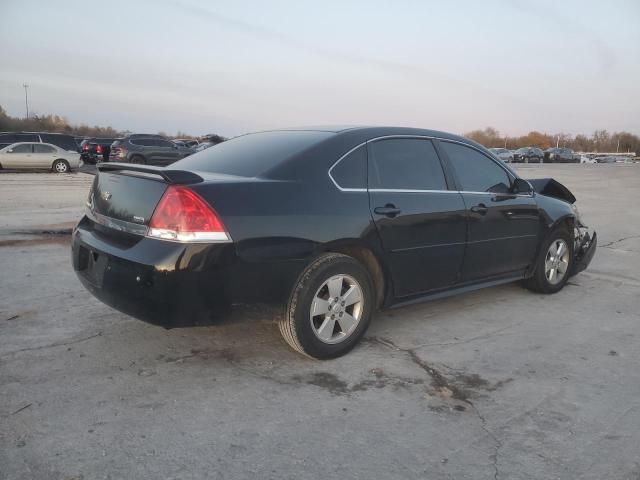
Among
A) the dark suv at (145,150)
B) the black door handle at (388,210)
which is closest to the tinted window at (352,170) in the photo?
the black door handle at (388,210)

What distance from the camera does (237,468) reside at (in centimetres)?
245

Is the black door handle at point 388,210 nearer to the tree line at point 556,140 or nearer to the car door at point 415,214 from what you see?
the car door at point 415,214

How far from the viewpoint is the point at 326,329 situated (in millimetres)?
3621

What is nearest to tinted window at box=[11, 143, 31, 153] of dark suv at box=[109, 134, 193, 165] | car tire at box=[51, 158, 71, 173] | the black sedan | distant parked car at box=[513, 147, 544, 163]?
car tire at box=[51, 158, 71, 173]

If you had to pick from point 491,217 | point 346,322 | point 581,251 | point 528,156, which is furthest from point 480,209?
point 528,156

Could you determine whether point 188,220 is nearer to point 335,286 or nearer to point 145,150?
point 335,286

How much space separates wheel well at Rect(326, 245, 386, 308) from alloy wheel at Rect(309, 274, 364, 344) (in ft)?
0.61

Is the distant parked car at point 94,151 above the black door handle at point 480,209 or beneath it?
above

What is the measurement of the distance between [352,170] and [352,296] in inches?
34.2

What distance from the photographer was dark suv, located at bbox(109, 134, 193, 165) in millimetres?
24608

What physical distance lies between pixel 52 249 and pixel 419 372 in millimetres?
5095

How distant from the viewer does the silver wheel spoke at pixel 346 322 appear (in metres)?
3.70

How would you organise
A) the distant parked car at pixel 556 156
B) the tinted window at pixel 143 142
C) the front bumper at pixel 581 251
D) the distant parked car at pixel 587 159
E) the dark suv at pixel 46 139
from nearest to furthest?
the front bumper at pixel 581 251 → the dark suv at pixel 46 139 → the tinted window at pixel 143 142 → the distant parked car at pixel 556 156 → the distant parked car at pixel 587 159

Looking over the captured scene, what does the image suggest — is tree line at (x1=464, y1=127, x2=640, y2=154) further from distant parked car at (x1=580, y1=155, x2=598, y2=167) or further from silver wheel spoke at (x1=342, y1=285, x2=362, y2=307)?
silver wheel spoke at (x1=342, y1=285, x2=362, y2=307)
